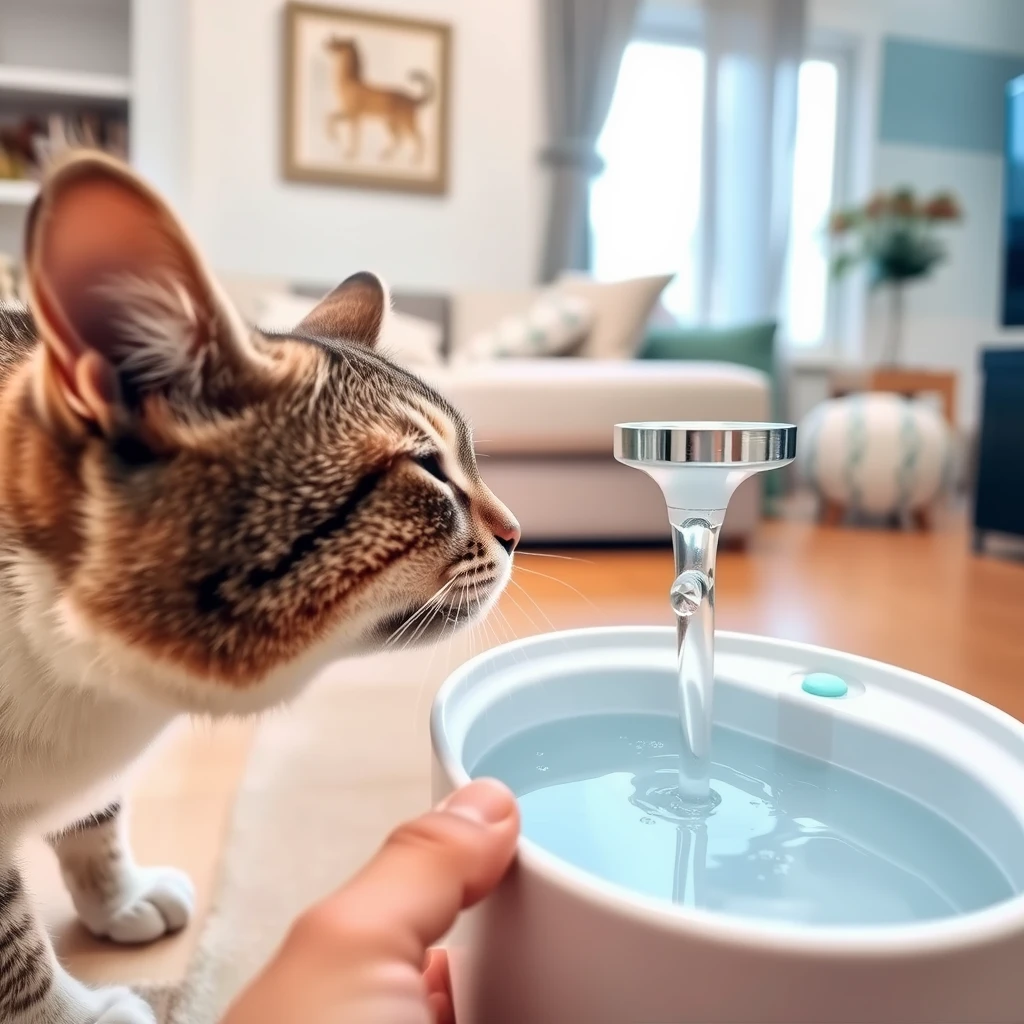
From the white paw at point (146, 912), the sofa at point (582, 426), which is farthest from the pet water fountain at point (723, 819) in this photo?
the sofa at point (582, 426)

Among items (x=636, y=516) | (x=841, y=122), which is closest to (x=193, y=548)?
(x=636, y=516)

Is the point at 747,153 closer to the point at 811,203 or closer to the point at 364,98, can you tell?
the point at 811,203

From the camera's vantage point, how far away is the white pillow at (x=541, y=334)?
2.55 meters

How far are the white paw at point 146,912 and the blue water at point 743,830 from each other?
382 mm

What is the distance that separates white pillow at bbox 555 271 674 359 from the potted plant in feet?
3.10

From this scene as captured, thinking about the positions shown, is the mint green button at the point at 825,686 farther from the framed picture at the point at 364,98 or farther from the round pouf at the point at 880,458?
the framed picture at the point at 364,98

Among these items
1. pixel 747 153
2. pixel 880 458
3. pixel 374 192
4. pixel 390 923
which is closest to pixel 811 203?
pixel 747 153

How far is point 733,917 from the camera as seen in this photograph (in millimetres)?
289

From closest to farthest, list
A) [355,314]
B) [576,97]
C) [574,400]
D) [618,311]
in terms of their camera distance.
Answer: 1. [355,314]
2. [574,400]
3. [618,311]
4. [576,97]

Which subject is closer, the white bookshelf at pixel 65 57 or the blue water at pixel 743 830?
the blue water at pixel 743 830

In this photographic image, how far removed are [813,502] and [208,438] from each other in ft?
8.49

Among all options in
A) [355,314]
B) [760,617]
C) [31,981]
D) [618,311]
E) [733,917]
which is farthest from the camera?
[618,311]

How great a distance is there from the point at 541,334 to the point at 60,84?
6.09 ft

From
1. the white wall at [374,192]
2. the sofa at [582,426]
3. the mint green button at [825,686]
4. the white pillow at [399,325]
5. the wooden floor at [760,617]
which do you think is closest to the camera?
the mint green button at [825,686]
